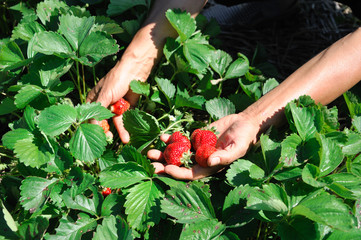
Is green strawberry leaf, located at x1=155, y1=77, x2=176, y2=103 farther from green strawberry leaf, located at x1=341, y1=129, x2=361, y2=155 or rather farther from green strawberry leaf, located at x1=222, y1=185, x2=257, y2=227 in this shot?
green strawberry leaf, located at x1=341, y1=129, x2=361, y2=155

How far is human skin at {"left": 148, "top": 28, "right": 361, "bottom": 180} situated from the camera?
4.42ft

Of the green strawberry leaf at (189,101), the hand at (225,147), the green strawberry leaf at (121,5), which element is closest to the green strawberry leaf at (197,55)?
the green strawberry leaf at (189,101)

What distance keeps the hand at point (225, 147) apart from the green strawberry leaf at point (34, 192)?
360 millimetres

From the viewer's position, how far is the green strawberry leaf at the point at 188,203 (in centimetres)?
107

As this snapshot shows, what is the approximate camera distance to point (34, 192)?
115 centimetres

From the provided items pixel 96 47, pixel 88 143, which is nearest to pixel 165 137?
pixel 88 143

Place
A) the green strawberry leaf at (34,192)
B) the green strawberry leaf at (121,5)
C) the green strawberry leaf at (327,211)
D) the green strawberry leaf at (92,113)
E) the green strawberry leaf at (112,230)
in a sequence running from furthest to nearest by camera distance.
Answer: the green strawberry leaf at (121,5), the green strawberry leaf at (92,113), the green strawberry leaf at (34,192), the green strawberry leaf at (112,230), the green strawberry leaf at (327,211)

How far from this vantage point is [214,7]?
244cm

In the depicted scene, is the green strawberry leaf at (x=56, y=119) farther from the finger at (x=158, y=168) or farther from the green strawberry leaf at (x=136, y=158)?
the finger at (x=158, y=168)

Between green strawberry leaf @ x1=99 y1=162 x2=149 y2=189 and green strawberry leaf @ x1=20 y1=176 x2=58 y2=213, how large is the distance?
0.58 feet

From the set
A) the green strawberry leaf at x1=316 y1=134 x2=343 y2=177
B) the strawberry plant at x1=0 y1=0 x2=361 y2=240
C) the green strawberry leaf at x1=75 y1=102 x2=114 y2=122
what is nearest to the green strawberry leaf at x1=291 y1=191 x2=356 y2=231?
the strawberry plant at x1=0 y1=0 x2=361 y2=240

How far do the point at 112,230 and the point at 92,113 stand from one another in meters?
0.40

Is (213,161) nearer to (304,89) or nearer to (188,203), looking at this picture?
(188,203)

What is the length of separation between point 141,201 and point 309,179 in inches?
19.4
